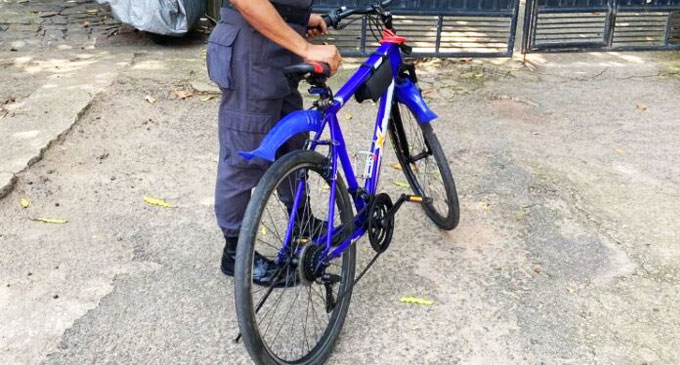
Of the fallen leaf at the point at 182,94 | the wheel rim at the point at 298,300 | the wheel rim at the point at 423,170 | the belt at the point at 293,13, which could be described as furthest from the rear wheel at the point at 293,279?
the fallen leaf at the point at 182,94

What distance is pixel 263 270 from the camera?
2.96 metres

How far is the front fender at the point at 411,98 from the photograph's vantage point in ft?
10.8

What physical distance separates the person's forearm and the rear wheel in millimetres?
393

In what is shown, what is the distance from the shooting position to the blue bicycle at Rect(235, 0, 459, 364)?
2416 mm

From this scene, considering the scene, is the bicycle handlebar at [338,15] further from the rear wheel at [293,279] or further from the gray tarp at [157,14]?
the gray tarp at [157,14]

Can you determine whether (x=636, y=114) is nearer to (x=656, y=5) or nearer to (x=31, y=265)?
(x=656, y=5)

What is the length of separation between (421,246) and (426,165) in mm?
429

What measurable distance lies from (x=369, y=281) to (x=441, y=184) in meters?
0.70

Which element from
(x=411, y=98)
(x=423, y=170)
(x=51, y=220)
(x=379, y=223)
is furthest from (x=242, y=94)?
(x=51, y=220)

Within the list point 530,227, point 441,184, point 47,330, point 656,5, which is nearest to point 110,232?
point 47,330

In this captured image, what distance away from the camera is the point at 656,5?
6.74 m

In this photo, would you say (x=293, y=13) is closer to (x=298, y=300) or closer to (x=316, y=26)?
(x=316, y=26)

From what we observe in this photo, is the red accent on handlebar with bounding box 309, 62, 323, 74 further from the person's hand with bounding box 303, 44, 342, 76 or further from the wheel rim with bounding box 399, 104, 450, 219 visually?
the wheel rim with bounding box 399, 104, 450, 219

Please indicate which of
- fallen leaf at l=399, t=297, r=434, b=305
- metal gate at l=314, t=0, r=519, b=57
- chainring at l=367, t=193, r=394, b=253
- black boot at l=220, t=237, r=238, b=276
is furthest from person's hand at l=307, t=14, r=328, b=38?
metal gate at l=314, t=0, r=519, b=57
